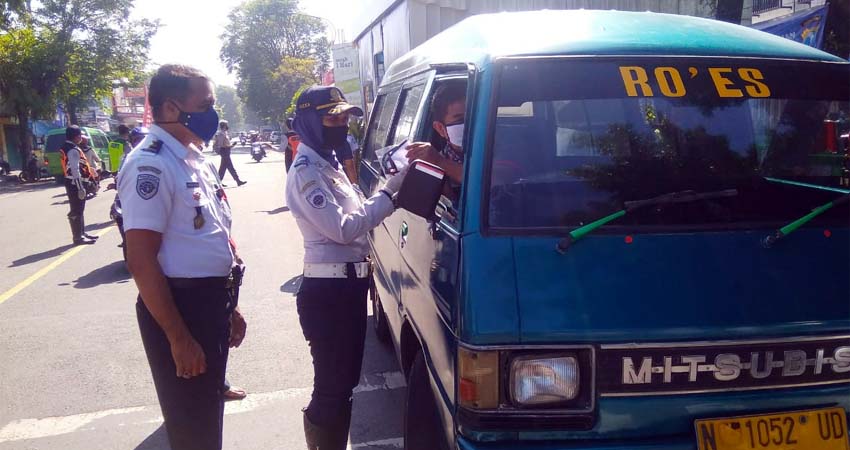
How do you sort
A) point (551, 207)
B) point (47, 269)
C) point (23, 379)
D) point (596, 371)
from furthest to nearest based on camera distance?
point (47, 269), point (23, 379), point (551, 207), point (596, 371)

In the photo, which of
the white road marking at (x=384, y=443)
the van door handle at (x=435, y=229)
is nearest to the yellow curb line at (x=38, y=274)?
the white road marking at (x=384, y=443)

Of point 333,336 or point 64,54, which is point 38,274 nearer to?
point 333,336

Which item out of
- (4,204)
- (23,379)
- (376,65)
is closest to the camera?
(23,379)

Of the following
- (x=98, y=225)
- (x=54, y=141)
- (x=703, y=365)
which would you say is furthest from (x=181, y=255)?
(x=54, y=141)

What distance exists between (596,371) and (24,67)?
30.6 m

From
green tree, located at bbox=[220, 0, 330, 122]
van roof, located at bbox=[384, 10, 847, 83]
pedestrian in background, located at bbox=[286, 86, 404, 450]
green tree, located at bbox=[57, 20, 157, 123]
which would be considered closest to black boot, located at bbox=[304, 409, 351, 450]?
pedestrian in background, located at bbox=[286, 86, 404, 450]

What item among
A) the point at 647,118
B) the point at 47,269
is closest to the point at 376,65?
the point at 47,269

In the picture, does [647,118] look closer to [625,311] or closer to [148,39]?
[625,311]

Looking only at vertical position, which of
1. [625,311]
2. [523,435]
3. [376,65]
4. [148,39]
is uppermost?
[148,39]

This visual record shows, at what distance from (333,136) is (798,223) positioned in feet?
6.22

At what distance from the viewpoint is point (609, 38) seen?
255 centimetres

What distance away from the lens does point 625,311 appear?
1999 mm

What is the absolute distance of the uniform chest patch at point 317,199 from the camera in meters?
2.70

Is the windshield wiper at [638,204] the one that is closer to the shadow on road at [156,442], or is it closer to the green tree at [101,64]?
the shadow on road at [156,442]
